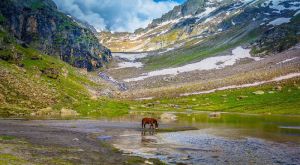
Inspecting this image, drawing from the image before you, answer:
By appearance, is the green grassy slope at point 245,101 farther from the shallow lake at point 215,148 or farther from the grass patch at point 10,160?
the grass patch at point 10,160

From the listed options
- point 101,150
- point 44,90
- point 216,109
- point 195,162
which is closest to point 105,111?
point 44,90

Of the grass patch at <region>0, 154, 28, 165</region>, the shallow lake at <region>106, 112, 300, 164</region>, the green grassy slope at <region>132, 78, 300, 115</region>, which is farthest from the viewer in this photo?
the green grassy slope at <region>132, 78, 300, 115</region>

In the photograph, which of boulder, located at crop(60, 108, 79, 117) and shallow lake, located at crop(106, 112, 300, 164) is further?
boulder, located at crop(60, 108, 79, 117)

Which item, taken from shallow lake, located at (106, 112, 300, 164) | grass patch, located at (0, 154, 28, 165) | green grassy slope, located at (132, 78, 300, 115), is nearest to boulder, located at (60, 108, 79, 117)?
green grassy slope, located at (132, 78, 300, 115)

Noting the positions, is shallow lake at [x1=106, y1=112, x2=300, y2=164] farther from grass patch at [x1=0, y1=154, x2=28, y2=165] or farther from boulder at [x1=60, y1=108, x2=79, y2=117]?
boulder at [x1=60, y1=108, x2=79, y2=117]

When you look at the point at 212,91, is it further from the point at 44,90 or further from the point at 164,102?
the point at 44,90

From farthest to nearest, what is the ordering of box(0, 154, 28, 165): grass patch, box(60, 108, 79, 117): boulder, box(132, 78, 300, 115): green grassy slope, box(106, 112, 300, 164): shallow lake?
box(132, 78, 300, 115): green grassy slope, box(60, 108, 79, 117): boulder, box(106, 112, 300, 164): shallow lake, box(0, 154, 28, 165): grass patch

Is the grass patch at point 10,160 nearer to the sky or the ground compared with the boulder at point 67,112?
nearer to the ground

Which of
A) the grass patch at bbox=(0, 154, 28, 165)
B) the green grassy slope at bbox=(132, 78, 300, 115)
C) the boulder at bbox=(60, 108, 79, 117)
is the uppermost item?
the green grassy slope at bbox=(132, 78, 300, 115)

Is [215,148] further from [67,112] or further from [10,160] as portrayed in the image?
[67,112]

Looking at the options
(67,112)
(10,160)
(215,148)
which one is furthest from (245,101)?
(10,160)

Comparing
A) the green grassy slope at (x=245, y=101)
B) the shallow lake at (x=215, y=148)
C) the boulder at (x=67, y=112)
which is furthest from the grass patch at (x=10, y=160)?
the green grassy slope at (x=245, y=101)

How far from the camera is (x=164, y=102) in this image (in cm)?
16962

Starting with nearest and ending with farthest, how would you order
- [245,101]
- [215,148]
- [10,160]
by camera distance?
[10,160]
[215,148]
[245,101]
